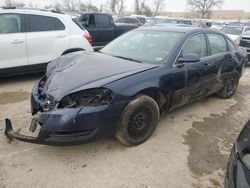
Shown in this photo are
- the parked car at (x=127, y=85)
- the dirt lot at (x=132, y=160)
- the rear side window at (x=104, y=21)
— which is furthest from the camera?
the rear side window at (x=104, y=21)

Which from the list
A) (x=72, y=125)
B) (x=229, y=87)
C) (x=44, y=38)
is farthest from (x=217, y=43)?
(x=44, y=38)

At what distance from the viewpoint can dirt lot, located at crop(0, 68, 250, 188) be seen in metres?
3.03

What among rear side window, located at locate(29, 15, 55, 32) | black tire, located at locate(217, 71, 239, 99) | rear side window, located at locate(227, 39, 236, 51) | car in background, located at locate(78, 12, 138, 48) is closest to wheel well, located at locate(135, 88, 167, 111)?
black tire, located at locate(217, 71, 239, 99)

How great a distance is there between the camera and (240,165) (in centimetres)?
210

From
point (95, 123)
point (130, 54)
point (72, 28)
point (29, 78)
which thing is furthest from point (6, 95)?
point (95, 123)

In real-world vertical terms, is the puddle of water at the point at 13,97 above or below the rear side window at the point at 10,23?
below

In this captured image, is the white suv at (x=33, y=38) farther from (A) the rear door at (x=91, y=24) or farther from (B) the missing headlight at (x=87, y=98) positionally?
(B) the missing headlight at (x=87, y=98)

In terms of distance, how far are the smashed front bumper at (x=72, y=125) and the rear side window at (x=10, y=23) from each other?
3593mm

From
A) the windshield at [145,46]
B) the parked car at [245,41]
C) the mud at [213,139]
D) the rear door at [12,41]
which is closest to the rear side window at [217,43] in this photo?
the windshield at [145,46]

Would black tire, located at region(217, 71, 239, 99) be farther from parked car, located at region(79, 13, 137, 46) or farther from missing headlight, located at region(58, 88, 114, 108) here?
parked car, located at region(79, 13, 137, 46)

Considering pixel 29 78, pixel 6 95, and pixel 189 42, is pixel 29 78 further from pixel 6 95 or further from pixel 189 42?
pixel 189 42

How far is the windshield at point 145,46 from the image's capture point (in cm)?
414

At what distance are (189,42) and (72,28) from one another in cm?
358

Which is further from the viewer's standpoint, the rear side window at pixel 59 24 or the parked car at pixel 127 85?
the rear side window at pixel 59 24
